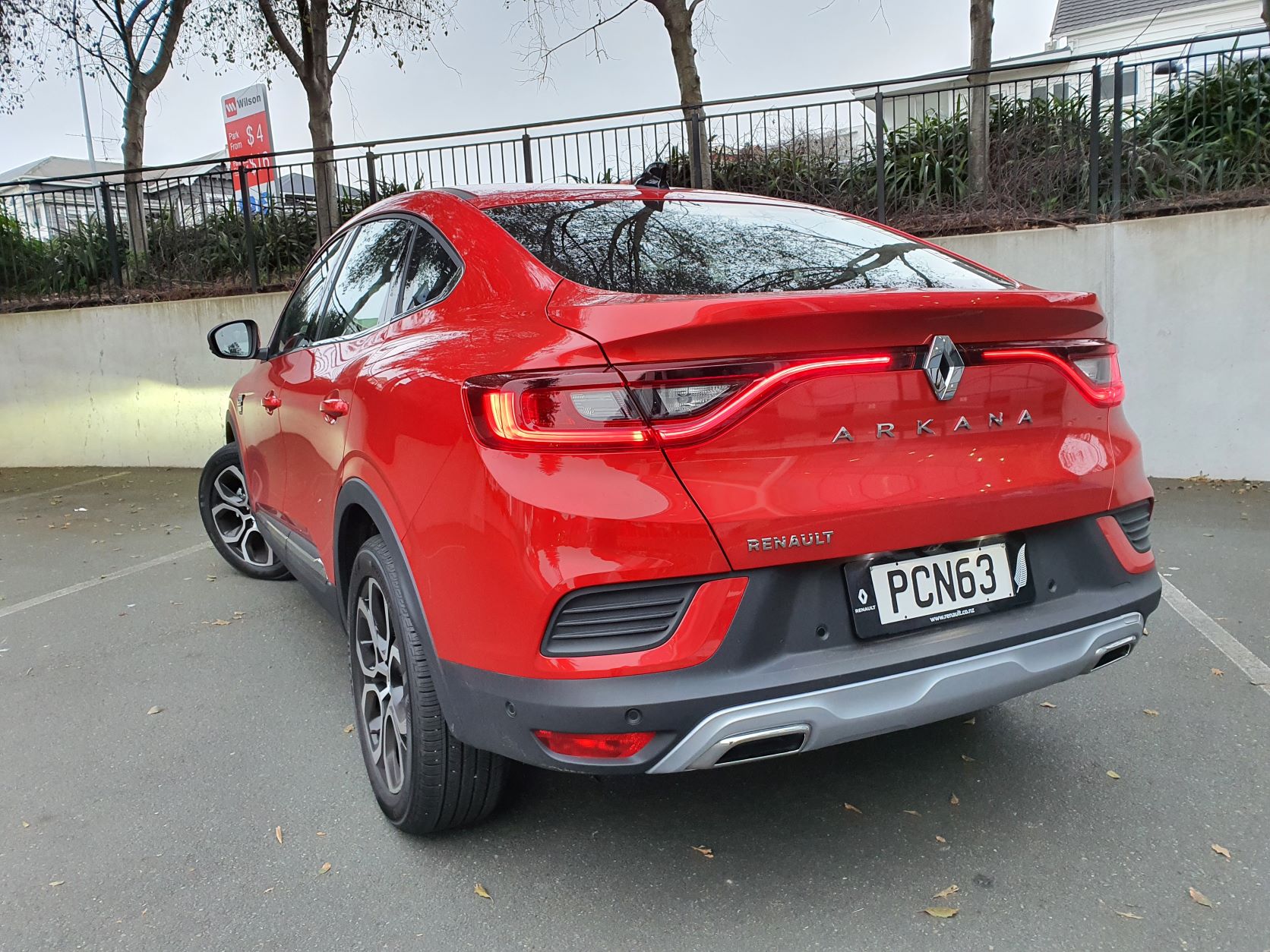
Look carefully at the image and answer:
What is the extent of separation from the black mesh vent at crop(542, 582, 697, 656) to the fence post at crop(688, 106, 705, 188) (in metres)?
7.23

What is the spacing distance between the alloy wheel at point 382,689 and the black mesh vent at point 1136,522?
5.79 ft

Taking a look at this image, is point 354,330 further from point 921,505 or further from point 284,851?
point 921,505

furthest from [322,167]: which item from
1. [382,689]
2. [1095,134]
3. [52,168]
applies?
[52,168]

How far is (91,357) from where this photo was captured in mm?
9281

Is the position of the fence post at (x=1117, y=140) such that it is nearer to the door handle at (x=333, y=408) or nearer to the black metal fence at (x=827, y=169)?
the black metal fence at (x=827, y=169)

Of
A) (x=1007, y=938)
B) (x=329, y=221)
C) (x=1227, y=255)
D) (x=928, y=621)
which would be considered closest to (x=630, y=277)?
(x=928, y=621)

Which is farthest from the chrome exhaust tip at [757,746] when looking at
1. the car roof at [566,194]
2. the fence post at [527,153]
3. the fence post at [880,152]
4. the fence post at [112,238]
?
the fence post at [112,238]

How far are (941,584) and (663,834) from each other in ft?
3.24

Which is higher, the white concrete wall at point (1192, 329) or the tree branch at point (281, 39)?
the tree branch at point (281, 39)

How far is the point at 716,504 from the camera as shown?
1.80 m

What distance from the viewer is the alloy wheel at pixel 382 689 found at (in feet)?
7.84

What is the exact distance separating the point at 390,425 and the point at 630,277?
2.26ft

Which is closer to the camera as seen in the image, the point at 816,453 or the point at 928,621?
the point at 816,453

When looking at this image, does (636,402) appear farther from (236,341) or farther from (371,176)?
(371,176)
